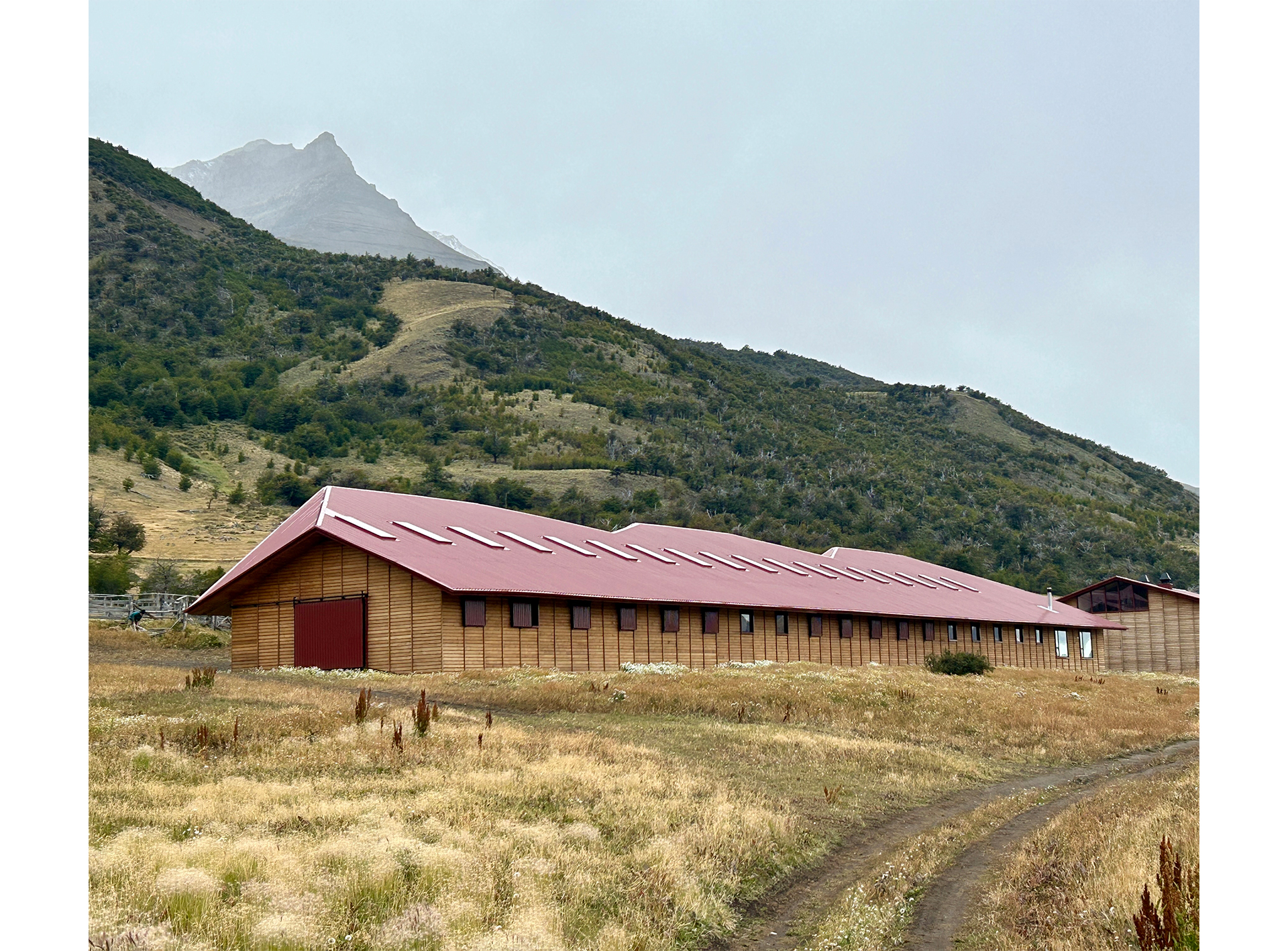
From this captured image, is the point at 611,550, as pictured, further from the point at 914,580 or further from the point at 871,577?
the point at 914,580

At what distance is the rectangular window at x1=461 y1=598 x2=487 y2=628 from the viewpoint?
36.8 metres

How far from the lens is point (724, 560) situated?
187 feet

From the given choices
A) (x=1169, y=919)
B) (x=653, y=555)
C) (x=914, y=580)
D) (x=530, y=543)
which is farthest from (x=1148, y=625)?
(x=1169, y=919)

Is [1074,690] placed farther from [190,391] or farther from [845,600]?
[190,391]

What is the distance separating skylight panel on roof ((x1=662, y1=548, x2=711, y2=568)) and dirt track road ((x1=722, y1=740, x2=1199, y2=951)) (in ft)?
103

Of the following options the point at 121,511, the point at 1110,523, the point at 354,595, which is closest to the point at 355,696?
the point at 354,595

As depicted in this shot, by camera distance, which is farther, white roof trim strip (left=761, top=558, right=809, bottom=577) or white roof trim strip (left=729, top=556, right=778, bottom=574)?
white roof trim strip (left=761, top=558, right=809, bottom=577)

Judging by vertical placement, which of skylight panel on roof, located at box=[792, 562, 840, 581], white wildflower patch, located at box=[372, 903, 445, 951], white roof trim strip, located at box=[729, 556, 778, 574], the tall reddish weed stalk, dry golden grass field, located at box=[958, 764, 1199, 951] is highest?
white roof trim strip, located at box=[729, 556, 778, 574]

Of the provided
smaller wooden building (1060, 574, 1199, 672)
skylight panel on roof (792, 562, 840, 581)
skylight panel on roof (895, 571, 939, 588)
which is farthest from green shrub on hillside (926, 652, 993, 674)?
smaller wooden building (1060, 574, 1199, 672)

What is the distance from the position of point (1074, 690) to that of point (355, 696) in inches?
1212

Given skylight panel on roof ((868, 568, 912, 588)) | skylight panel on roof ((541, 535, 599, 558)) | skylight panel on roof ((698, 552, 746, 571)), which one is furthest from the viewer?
skylight panel on roof ((868, 568, 912, 588))

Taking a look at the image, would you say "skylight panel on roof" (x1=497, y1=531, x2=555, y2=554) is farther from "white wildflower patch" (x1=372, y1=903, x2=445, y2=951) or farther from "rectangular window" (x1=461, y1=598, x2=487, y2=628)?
"white wildflower patch" (x1=372, y1=903, x2=445, y2=951)

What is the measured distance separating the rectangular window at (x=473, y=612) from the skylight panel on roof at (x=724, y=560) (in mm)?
20525

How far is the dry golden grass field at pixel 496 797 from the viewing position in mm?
11023
